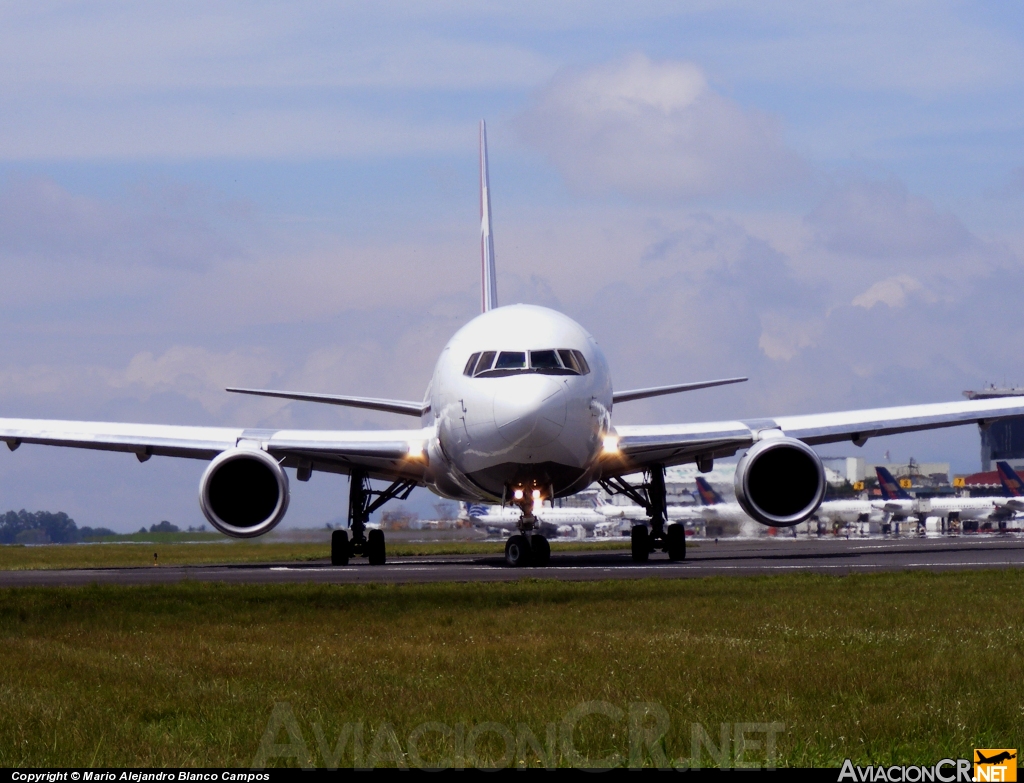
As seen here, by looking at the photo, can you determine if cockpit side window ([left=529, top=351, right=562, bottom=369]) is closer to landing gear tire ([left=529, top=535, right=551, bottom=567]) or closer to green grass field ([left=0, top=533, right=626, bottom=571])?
landing gear tire ([left=529, top=535, right=551, bottom=567])

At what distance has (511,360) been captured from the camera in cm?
2252

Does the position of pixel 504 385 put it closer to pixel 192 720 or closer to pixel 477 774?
pixel 192 720

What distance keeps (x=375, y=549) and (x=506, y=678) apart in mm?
19977

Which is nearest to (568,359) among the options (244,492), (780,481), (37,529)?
(780,481)

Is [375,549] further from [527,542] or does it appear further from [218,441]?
[527,542]

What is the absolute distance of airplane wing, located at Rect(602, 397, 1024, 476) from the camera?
25453 mm

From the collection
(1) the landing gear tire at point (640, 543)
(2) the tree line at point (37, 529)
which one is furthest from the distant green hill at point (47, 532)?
(1) the landing gear tire at point (640, 543)

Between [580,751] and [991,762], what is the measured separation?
5.29 ft

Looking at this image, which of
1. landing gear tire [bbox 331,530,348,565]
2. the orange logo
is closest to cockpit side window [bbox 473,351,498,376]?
landing gear tire [bbox 331,530,348,565]

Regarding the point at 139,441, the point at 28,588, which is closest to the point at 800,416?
the point at 139,441

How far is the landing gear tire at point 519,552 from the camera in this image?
77.0 feet

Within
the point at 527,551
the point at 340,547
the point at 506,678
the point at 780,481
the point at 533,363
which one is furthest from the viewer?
the point at 340,547

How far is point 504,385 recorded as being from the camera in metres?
22.1

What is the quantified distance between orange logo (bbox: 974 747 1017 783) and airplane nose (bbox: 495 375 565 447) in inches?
637
